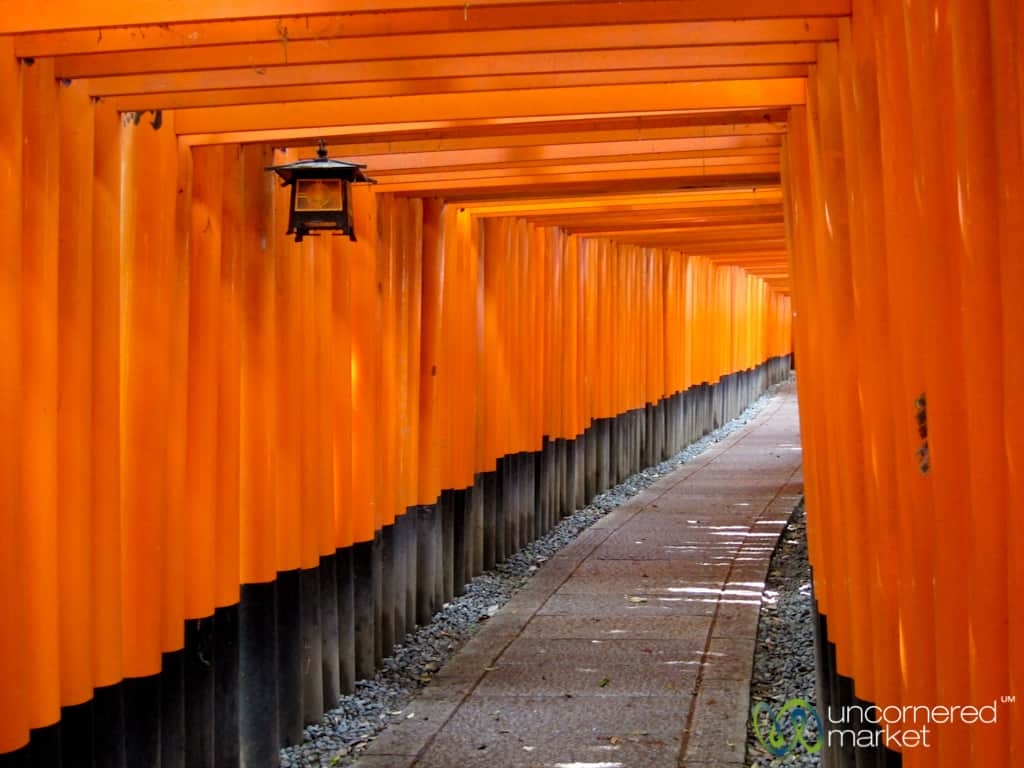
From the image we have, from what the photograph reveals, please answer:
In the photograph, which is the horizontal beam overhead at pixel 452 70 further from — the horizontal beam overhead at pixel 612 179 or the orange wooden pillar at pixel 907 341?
the orange wooden pillar at pixel 907 341

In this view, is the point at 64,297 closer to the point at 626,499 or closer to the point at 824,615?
the point at 824,615

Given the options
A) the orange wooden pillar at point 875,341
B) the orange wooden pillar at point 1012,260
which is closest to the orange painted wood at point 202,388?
the orange wooden pillar at point 875,341

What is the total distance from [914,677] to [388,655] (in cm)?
592

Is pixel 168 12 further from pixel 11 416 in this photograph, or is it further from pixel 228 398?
pixel 228 398

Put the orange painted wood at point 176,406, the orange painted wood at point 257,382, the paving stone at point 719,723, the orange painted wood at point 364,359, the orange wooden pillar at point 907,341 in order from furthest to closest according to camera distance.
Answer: the orange painted wood at point 364,359, the orange painted wood at point 257,382, the paving stone at point 719,723, the orange painted wood at point 176,406, the orange wooden pillar at point 907,341

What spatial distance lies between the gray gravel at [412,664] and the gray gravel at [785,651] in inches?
76.7

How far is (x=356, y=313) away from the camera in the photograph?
8.66m

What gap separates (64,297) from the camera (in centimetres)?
501

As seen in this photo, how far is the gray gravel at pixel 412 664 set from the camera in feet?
24.2

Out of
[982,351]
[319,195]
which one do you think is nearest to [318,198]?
[319,195]

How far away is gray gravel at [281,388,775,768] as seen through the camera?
7.38 metres

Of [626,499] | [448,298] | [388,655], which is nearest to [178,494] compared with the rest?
[388,655]

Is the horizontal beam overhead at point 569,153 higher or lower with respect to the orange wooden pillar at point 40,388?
higher

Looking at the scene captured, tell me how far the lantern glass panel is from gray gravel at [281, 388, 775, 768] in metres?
2.65
